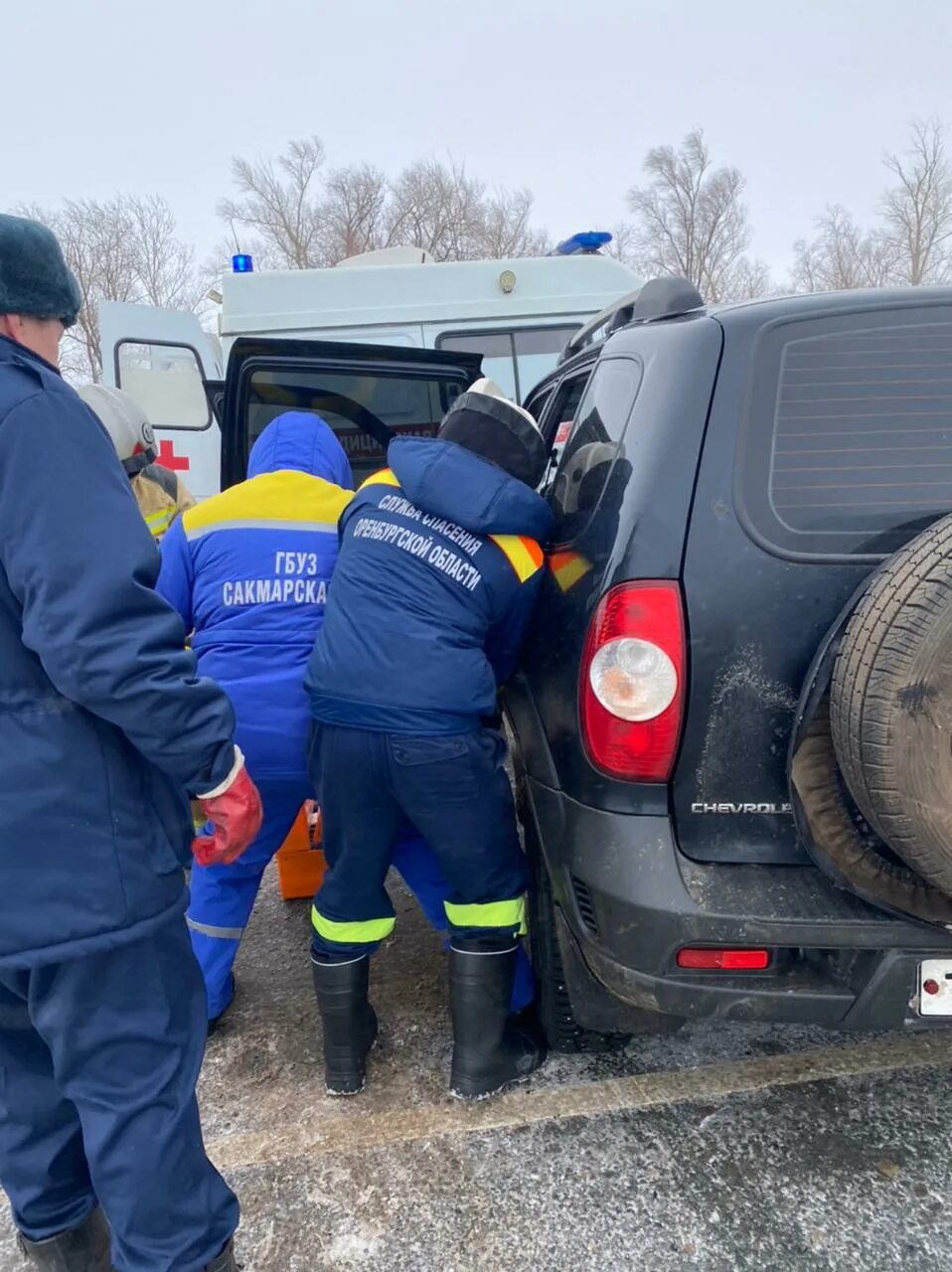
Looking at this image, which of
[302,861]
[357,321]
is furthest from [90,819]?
[357,321]

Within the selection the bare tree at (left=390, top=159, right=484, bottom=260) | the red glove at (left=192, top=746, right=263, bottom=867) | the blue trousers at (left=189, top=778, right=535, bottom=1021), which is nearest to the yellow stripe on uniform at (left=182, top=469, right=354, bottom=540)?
the blue trousers at (left=189, top=778, right=535, bottom=1021)

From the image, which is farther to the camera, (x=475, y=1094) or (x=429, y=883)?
(x=429, y=883)

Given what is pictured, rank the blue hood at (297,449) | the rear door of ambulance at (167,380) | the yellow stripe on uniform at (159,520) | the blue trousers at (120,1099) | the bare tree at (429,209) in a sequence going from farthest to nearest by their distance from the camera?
the bare tree at (429,209), the rear door of ambulance at (167,380), the yellow stripe on uniform at (159,520), the blue hood at (297,449), the blue trousers at (120,1099)

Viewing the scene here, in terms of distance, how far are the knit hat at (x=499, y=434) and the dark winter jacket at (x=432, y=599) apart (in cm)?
6

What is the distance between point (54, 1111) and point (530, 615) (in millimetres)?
1571

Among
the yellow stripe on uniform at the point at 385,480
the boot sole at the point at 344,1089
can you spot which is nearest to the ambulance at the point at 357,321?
the yellow stripe on uniform at the point at 385,480

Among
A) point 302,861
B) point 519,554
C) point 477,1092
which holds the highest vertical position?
point 519,554

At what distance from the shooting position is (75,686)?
5.01 ft

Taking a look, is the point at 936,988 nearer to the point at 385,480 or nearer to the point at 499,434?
the point at 499,434

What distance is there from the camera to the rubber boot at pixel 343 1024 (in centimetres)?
244

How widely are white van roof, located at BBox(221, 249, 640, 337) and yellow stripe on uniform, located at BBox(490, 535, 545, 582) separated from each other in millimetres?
3938

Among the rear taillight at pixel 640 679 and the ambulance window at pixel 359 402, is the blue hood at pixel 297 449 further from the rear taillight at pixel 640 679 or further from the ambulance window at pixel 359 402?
the rear taillight at pixel 640 679

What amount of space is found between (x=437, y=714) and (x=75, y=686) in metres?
0.96

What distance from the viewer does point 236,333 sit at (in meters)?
5.67
